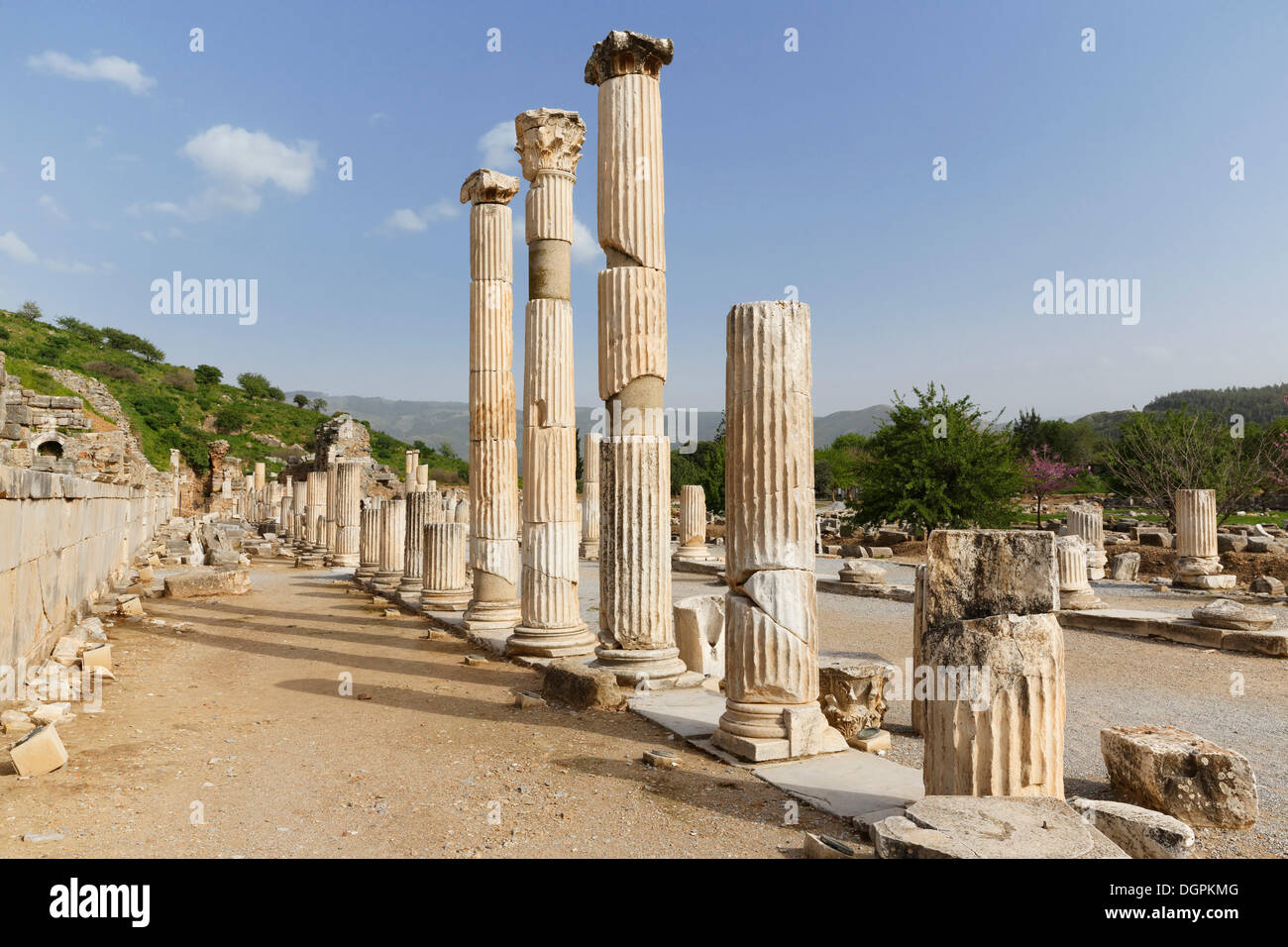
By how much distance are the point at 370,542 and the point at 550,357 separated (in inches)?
435

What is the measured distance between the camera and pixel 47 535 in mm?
8617

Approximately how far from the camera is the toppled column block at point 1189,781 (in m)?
4.65

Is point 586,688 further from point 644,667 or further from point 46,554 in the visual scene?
point 46,554

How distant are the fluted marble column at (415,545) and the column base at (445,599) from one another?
2.08 ft

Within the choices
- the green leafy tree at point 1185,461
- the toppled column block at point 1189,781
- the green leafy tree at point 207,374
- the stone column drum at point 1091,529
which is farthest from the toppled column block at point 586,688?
the green leafy tree at point 207,374

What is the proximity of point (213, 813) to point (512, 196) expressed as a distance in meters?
9.34

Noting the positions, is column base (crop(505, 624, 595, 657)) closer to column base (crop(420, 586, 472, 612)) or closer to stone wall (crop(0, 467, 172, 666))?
column base (crop(420, 586, 472, 612))

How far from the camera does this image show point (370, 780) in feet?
17.9

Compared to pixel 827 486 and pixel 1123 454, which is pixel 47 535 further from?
pixel 827 486

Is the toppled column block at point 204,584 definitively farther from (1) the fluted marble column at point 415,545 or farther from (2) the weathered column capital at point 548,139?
(2) the weathered column capital at point 548,139

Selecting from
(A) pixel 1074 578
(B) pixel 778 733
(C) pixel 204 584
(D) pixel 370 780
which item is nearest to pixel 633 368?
(B) pixel 778 733

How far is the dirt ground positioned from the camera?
4355mm
